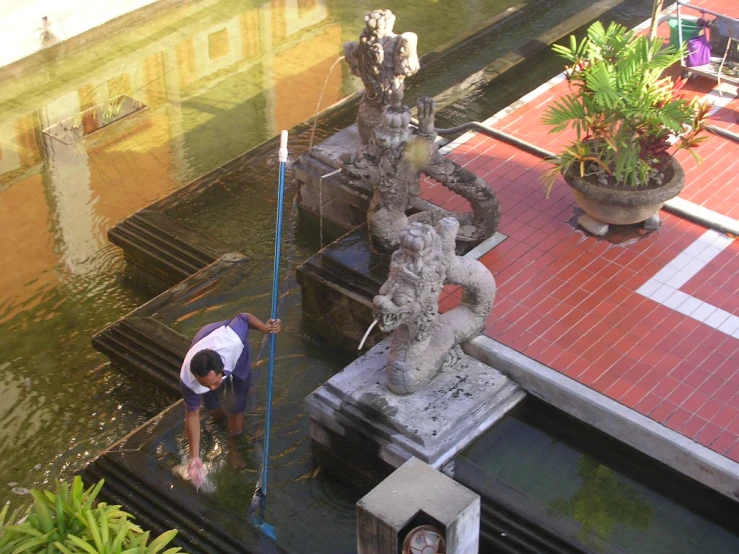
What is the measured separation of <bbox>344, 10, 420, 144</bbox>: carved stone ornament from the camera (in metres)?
8.66

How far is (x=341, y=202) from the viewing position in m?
9.71

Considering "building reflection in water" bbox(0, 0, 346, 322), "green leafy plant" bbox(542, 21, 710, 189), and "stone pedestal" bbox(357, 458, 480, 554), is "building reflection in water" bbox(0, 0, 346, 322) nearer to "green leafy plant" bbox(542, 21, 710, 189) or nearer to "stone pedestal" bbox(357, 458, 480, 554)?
"green leafy plant" bbox(542, 21, 710, 189)

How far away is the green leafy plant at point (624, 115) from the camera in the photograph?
8.16 metres

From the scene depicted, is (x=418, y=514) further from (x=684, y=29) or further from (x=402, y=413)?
(x=684, y=29)

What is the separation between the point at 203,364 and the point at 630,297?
347 cm

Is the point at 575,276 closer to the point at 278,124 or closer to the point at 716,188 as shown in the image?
the point at 716,188

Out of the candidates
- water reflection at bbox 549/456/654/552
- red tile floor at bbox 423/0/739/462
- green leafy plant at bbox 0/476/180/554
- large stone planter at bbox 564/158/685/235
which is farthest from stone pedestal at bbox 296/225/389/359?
green leafy plant at bbox 0/476/180/554

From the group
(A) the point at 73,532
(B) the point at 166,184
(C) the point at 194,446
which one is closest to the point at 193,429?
(C) the point at 194,446

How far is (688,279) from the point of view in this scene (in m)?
Result: 8.46

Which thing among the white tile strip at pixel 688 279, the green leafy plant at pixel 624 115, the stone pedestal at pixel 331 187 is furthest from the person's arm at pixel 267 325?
the white tile strip at pixel 688 279

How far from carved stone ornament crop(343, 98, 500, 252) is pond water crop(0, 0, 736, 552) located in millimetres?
1190

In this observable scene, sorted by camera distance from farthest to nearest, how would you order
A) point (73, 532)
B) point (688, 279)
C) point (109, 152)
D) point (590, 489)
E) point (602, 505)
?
point (109, 152), point (688, 279), point (590, 489), point (602, 505), point (73, 532)

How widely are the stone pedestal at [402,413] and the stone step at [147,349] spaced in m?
1.52

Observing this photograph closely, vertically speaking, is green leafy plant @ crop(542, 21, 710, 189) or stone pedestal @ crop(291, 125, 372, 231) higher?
green leafy plant @ crop(542, 21, 710, 189)
